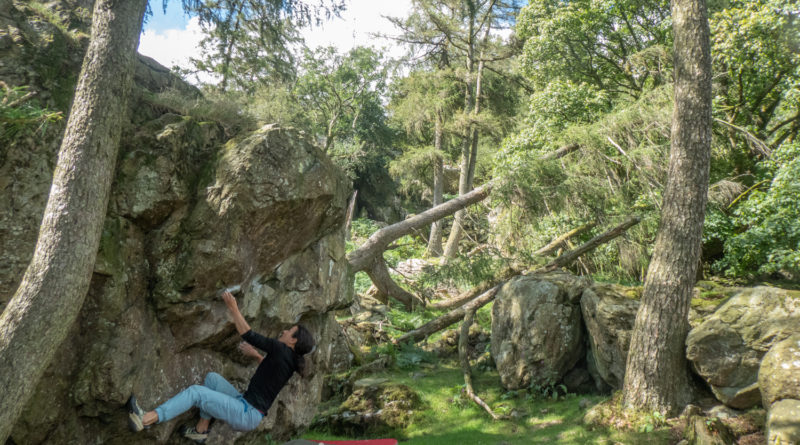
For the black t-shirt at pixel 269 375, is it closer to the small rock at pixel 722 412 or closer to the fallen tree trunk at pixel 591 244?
the small rock at pixel 722 412

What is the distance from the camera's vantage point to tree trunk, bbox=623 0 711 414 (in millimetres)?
6625

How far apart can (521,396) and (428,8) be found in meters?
18.0

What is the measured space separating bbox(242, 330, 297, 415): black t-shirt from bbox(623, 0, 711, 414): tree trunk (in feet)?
17.1

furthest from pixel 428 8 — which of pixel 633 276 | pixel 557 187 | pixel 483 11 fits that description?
pixel 633 276

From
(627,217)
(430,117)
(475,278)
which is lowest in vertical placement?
(475,278)

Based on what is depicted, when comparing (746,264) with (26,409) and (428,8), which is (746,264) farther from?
(428,8)

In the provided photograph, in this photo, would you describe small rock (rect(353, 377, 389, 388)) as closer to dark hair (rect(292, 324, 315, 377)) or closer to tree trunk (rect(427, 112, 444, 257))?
dark hair (rect(292, 324, 315, 377))

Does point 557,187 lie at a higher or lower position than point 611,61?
lower

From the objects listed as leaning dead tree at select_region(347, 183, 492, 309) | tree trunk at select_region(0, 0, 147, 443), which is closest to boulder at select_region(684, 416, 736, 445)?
tree trunk at select_region(0, 0, 147, 443)

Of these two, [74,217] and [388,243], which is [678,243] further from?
[74,217]

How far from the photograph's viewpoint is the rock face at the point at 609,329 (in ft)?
25.2

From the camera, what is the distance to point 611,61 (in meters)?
16.3

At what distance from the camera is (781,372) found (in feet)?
17.5

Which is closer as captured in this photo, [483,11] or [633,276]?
[633,276]
